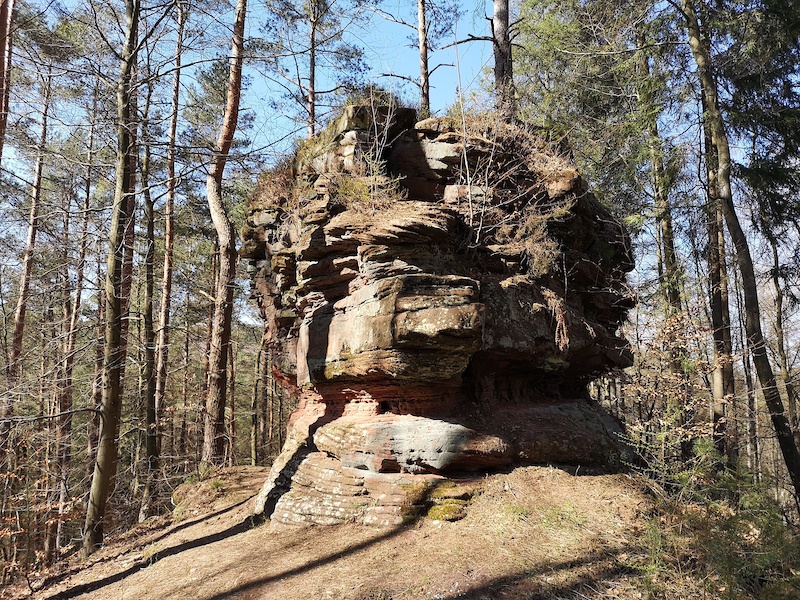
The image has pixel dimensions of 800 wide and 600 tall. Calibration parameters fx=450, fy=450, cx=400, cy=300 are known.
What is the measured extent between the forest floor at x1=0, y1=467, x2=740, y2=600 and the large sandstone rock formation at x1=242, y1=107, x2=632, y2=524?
578 millimetres

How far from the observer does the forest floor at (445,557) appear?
15.7 ft

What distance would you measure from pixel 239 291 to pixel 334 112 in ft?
32.2

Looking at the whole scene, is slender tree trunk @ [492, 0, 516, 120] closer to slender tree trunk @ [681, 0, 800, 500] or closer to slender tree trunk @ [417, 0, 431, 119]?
slender tree trunk @ [417, 0, 431, 119]

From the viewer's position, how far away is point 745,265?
927cm

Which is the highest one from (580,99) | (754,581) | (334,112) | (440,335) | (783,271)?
(580,99)

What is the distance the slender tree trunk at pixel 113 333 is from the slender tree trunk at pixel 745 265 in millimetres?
11055

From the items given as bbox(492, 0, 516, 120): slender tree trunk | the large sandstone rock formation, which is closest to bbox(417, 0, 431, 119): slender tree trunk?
bbox(492, 0, 516, 120): slender tree trunk

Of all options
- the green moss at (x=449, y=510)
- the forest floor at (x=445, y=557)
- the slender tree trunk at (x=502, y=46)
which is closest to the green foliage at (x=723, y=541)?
the forest floor at (x=445, y=557)

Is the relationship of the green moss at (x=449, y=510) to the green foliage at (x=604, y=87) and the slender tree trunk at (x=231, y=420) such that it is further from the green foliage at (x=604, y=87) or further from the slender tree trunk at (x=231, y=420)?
the green foliage at (x=604, y=87)

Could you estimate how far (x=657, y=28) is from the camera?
11.4 m

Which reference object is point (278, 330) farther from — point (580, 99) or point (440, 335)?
point (580, 99)

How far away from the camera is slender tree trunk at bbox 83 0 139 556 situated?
7.46 meters

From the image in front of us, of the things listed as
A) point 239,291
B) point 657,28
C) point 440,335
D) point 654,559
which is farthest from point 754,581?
point 239,291

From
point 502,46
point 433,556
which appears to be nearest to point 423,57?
point 502,46
